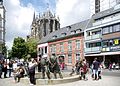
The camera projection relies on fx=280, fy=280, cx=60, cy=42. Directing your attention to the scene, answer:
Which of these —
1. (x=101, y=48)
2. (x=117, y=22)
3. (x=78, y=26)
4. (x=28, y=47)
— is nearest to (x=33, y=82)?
(x=117, y=22)

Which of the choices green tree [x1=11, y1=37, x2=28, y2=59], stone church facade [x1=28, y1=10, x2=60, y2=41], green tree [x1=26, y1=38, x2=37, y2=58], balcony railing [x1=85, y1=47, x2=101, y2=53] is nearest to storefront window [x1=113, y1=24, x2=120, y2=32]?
balcony railing [x1=85, y1=47, x2=101, y2=53]

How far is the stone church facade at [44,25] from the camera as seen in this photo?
117m

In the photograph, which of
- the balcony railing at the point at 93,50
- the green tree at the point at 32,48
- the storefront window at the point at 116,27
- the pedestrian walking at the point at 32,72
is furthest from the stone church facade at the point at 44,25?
the pedestrian walking at the point at 32,72

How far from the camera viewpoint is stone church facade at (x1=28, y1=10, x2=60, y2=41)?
385 ft

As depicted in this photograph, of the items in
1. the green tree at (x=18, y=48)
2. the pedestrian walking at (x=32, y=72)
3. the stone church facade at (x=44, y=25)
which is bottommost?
the pedestrian walking at (x=32, y=72)

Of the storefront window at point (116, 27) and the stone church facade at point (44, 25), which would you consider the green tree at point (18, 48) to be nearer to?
the stone church facade at point (44, 25)

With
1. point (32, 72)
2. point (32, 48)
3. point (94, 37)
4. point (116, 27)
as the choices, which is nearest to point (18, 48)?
point (32, 48)

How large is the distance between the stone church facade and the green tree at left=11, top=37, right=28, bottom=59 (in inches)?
1253

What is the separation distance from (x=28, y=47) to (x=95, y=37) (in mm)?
38169

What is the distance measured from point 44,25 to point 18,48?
3703 centimetres

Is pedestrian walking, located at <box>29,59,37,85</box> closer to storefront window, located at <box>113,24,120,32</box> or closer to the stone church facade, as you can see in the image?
storefront window, located at <box>113,24,120,32</box>

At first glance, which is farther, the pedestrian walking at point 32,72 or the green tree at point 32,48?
the green tree at point 32,48

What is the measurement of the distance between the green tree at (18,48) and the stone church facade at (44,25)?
104 feet

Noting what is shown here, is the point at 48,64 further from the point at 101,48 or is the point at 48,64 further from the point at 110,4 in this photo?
the point at 110,4
